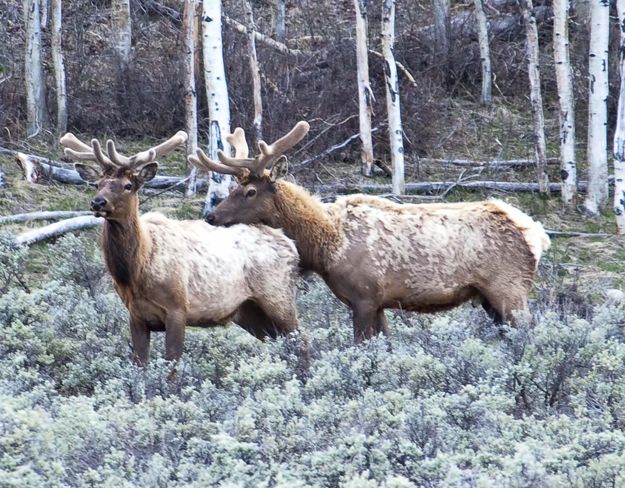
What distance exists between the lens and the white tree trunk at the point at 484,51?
18.5 meters

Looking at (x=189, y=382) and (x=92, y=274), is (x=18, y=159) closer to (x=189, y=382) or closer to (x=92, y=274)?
(x=92, y=274)

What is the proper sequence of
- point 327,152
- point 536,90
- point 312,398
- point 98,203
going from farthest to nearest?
1. point 327,152
2. point 536,90
3. point 98,203
4. point 312,398

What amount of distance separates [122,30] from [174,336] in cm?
1065

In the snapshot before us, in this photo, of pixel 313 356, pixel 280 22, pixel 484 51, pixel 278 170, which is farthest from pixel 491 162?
pixel 313 356

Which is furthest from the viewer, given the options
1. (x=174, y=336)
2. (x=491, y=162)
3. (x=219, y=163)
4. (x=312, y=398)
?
(x=491, y=162)

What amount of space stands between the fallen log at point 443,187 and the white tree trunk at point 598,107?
0.55 m

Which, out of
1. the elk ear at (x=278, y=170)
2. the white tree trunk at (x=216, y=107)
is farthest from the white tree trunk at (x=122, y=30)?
the elk ear at (x=278, y=170)

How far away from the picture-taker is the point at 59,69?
16578 millimetres

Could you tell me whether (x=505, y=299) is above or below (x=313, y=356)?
above

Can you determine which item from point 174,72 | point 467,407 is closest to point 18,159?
point 174,72

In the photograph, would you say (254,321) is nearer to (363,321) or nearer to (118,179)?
(363,321)

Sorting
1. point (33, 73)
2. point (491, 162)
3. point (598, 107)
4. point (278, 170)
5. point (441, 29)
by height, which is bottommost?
point (491, 162)

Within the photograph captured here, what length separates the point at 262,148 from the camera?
395 inches

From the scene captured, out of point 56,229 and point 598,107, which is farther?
point 598,107
